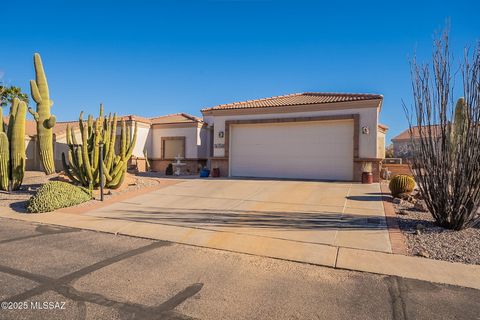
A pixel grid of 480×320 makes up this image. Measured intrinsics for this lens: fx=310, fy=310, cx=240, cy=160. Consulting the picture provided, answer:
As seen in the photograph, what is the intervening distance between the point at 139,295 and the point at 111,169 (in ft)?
29.8

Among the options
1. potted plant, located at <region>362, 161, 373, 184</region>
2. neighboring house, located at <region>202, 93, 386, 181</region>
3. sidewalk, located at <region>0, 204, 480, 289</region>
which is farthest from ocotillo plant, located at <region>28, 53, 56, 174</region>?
potted plant, located at <region>362, 161, 373, 184</region>

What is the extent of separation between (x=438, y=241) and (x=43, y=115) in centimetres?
1478

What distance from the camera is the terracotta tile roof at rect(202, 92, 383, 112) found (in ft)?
49.8

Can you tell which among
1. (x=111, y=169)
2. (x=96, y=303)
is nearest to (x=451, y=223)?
(x=96, y=303)

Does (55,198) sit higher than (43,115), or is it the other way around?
(43,115)

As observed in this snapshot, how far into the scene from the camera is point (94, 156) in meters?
11.2

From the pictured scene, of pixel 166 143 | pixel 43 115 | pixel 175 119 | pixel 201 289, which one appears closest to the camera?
pixel 201 289

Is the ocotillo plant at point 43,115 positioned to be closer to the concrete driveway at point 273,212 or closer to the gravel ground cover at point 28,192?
the gravel ground cover at point 28,192

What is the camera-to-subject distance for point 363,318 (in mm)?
3355

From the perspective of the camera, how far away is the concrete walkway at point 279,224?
501 centimetres

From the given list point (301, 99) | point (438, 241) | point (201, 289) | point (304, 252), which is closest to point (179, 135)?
point (301, 99)

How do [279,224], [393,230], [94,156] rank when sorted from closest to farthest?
[393,230] → [279,224] → [94,156]

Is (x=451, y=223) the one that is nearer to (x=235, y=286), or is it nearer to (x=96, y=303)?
(x=235, y=286)

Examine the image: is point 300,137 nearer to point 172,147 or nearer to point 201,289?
point 172,147
